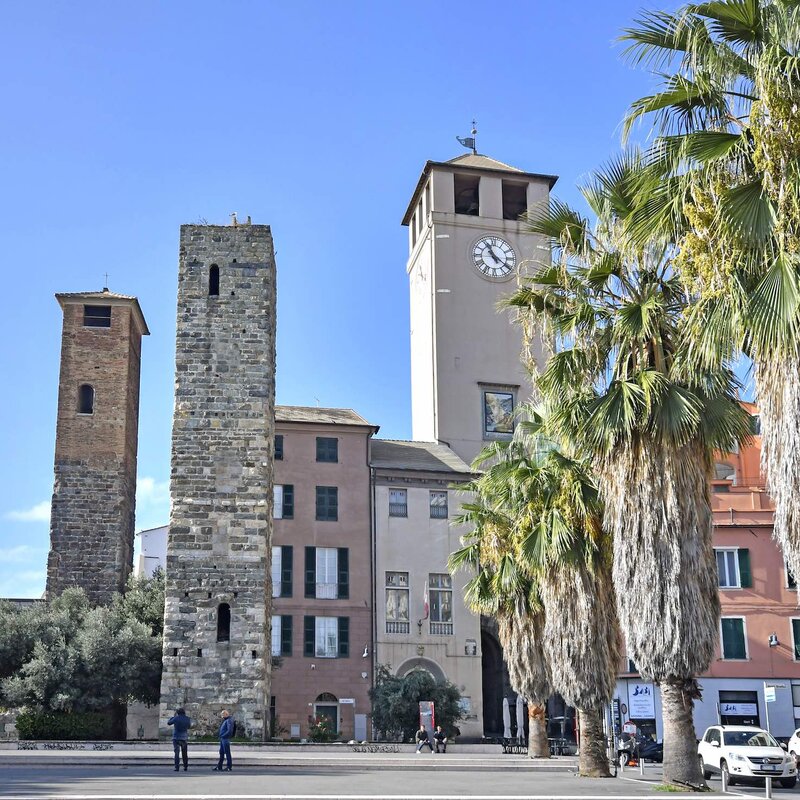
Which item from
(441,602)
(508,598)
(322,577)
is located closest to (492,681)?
(441,602)

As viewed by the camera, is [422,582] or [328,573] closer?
[328,573]

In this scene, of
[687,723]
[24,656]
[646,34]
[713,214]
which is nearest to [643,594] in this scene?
[687,723]

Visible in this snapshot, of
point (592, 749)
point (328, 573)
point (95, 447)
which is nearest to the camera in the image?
point (592, 749)

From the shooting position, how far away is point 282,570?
41.8 metres

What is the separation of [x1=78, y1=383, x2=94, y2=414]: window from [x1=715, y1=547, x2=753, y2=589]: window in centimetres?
2318

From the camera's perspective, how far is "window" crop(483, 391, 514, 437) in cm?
4903

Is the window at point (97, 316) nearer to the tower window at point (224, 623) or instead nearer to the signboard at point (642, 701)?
the tower window at point (224, 623)

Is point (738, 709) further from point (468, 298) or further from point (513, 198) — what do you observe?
point (513, 198)

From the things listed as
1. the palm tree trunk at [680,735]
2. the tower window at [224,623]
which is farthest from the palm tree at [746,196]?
the tower window at [224,623]

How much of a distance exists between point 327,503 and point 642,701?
13.5 meters

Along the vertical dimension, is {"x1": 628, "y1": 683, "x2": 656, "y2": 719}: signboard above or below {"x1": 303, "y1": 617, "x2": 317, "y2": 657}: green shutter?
below

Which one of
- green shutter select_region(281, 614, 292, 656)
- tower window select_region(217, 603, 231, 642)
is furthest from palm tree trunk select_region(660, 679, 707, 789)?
green shutter select_region(281, 614, 292, 656)

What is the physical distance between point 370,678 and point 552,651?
69.5 ft

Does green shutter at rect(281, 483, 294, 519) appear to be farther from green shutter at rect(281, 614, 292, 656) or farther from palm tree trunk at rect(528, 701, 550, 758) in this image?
palm tree trunk at rect(528, 701, 550, 758)
